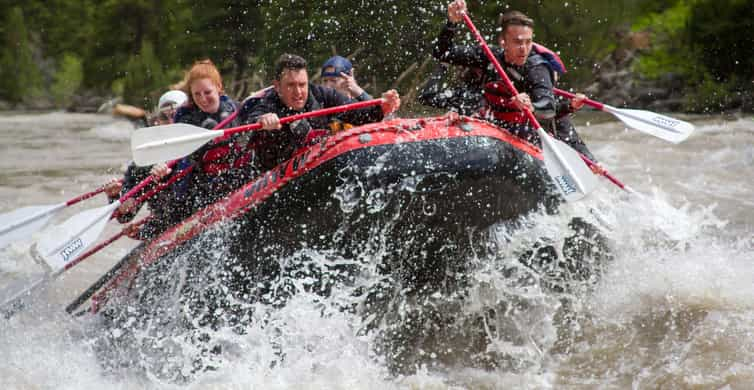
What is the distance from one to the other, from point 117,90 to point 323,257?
86.4 feet

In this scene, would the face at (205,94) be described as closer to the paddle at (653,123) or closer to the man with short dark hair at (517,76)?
the man with short dark hair at (517,76)

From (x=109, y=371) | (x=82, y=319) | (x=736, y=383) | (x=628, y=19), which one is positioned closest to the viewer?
(x=736, y=383)

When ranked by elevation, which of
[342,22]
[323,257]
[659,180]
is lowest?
[659,180]

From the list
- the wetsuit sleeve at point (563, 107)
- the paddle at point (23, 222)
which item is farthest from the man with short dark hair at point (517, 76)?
the paddle at point (23, 222)

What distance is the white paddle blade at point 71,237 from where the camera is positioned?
445 cm

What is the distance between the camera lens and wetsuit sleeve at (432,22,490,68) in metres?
4.52

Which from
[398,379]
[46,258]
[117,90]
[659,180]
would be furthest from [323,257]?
[117,90]

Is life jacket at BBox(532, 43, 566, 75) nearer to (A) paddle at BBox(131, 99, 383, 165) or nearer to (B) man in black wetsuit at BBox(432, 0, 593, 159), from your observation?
(B) man in black wetsuit at BBox(432, 0, 593, 159)

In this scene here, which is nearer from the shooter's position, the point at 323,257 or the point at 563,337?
the point at 323,257

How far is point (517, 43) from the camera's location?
169 inches

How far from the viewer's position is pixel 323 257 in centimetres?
391

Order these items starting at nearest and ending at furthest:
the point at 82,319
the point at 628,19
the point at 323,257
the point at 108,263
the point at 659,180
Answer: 1. the point at 323,257
2. the point at 82,319
3. the point at 108,263
4. the point at 659,180
5. the point at 628,19

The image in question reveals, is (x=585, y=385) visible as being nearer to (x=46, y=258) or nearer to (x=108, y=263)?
(x=46, y=258)

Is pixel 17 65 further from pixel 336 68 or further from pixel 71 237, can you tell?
pixel 336 68
